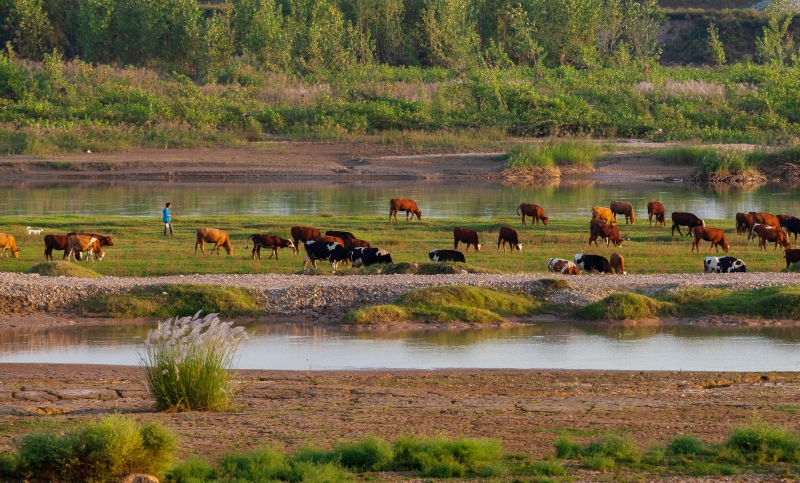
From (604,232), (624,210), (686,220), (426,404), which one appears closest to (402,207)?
(624,210)

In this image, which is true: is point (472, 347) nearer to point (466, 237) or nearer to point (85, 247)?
point (466, 237)

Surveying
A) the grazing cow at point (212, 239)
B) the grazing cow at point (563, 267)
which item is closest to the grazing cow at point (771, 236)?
the grazing cow at point (563, 267)

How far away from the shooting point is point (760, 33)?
4011 inches

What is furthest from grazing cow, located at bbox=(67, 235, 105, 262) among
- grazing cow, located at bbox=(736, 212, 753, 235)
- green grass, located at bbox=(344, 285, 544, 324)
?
grazing cow, located at bbox=(736, 212, 753, 235)

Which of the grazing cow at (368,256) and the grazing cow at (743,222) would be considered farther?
the grazing cow at (743,222)

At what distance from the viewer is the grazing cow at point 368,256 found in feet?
84.0

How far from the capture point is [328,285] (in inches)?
899

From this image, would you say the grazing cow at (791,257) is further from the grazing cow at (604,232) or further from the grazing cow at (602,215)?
the grazing cow at (602,215)

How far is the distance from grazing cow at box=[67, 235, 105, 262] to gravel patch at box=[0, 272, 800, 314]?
11.6 feet

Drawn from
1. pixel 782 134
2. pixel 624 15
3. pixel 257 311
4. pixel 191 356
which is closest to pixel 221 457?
pixel 191 356

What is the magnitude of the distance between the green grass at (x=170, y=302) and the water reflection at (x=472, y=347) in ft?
2.23

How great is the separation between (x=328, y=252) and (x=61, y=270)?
5905 mm

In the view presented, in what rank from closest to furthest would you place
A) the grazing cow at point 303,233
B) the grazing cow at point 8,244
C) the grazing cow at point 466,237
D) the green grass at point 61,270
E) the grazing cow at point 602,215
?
the green grass at point 61,270
the grazing cow at point 8,244
the grazing cow at point 466,237
the grazing cow at point 303,233
the grazing cow at point 602,215

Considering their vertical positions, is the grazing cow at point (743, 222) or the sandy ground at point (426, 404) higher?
the grazing cow at point (743, 222)
